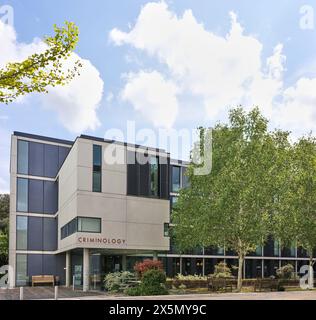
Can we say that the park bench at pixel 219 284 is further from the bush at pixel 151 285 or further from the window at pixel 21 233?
the window at pixel 21 233

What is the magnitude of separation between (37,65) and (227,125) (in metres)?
27.5

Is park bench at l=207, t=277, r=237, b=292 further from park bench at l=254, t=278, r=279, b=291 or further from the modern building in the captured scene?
the modern building

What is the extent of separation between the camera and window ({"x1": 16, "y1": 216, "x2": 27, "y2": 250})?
164 feet

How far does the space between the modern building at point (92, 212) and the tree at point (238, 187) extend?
4375 millimetres

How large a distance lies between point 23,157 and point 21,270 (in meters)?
11.3

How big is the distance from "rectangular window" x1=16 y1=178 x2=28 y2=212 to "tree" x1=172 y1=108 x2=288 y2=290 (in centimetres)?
2057

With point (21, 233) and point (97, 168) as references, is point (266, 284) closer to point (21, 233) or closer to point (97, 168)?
point (97, 168)

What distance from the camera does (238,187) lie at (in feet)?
110

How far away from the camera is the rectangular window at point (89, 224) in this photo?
36.0 metres

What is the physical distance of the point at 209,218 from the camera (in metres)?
34.1

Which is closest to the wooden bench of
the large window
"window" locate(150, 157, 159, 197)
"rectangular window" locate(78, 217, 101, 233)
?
the large window

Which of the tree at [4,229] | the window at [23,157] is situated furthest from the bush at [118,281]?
the tree at [4,229]

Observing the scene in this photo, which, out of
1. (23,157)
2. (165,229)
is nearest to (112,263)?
(165,229)
